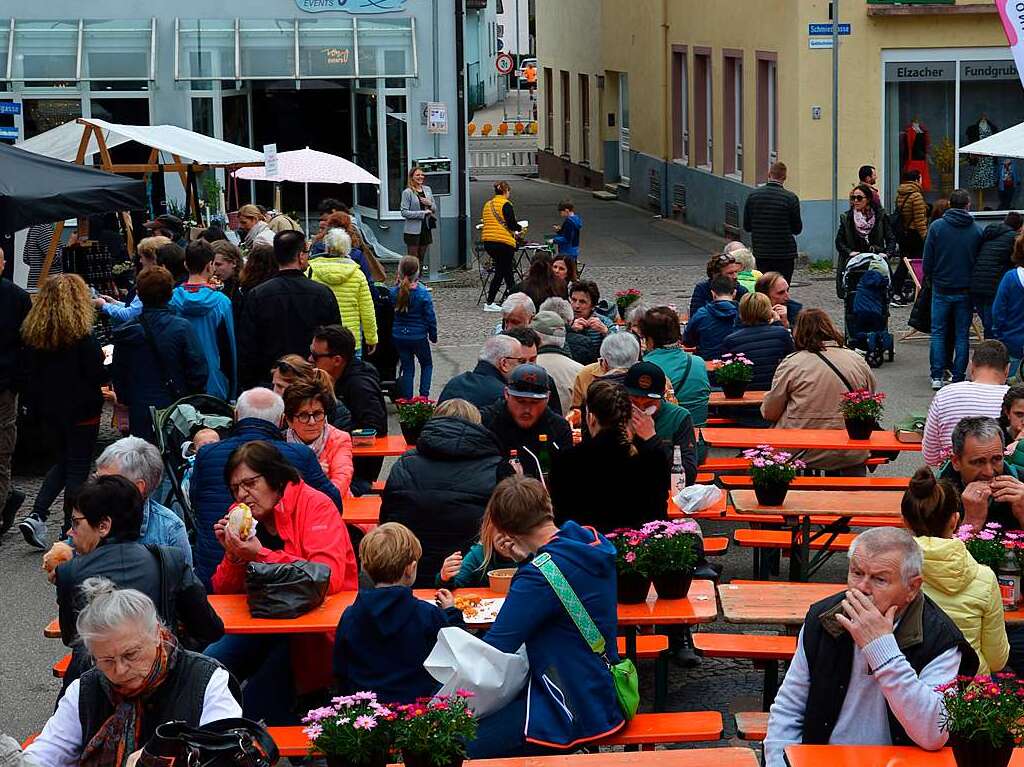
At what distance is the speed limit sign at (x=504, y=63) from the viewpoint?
6575 centimetres

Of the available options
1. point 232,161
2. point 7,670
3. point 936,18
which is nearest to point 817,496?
point 7,670

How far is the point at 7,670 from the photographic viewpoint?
29.0 feet

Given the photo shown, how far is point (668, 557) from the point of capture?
716cm

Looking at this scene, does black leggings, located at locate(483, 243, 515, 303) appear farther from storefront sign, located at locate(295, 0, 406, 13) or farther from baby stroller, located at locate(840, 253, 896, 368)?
baby stroller, located at locate(840, 253, 896, 368)

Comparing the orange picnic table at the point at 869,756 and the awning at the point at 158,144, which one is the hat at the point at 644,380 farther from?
the awning at the point at 158,144

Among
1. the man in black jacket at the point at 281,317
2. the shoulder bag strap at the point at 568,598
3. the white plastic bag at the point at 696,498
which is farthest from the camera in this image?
the man in black jacket at the point at 281,317

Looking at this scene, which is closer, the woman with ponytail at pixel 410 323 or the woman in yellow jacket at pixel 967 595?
the woman in yellow jacket at pixel 967 595

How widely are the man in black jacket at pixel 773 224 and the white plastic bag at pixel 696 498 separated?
35.7ft

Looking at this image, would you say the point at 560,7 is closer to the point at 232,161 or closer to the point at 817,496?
the point at 232,161

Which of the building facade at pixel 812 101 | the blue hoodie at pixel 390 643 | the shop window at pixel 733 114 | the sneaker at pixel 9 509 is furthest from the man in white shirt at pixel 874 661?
the shop window at pixel 733 114

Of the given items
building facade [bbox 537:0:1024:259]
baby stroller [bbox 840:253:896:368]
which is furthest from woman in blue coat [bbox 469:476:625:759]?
building facade [bbox 537:0:1024:259]

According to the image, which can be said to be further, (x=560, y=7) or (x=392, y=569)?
(x=560, y=7)

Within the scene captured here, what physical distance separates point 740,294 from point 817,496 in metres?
5.39

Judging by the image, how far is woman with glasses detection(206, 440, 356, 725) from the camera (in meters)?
7.23
